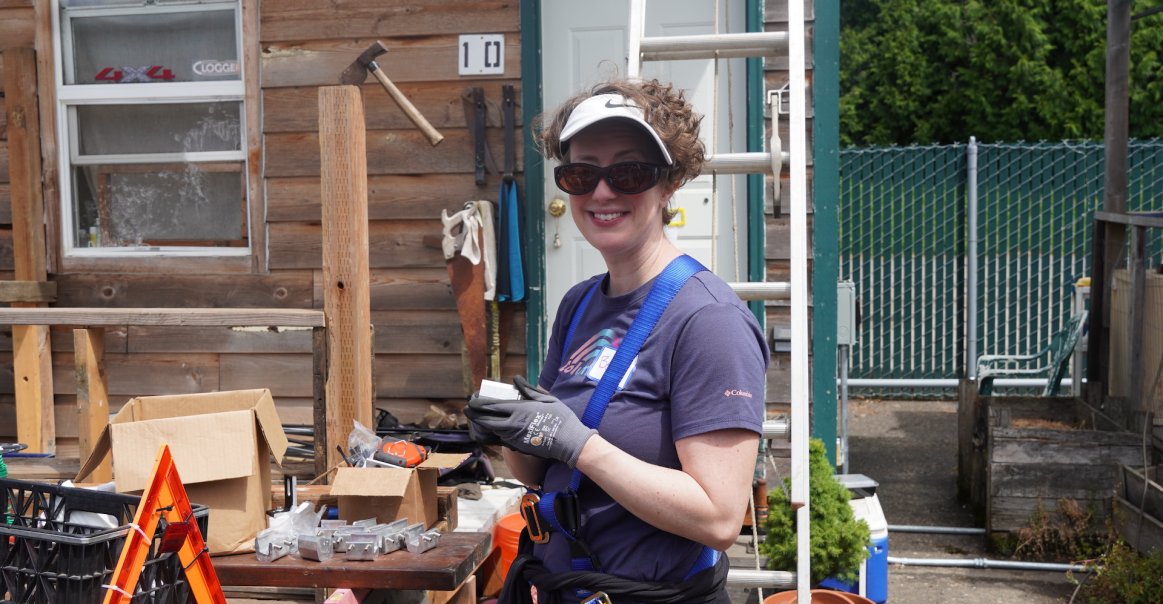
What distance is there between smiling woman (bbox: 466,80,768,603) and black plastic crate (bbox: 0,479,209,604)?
0.77 metres

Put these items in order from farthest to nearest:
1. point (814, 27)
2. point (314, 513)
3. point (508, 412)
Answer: point (814, 27), point (314, 513), point (508, 412)

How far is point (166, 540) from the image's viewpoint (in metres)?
2.35

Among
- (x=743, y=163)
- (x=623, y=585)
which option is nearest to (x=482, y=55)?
(x=743, y=163)

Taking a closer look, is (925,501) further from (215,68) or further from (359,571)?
(215,68)

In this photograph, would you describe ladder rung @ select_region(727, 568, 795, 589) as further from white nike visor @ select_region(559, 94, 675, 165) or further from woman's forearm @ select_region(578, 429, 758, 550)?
white nike visor @ select_region(559, 94, 675, 165)

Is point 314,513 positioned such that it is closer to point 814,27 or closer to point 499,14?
point 499,14

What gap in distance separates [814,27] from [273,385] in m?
3.33

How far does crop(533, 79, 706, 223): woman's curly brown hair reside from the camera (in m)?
2.02

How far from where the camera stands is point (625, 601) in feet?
6.36

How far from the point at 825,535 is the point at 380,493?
1.76 meters

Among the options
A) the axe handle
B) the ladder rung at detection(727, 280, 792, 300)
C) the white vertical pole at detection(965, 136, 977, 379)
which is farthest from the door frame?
the white vertical pole at detection(965, 136, 977, 379)

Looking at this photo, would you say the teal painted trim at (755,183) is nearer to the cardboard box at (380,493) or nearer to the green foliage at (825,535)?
the green foliage at (825,535)

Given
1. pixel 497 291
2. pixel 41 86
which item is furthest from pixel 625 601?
pixel 41 86

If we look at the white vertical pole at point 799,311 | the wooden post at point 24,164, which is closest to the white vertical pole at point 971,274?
the white vertical pole at point 799,311
